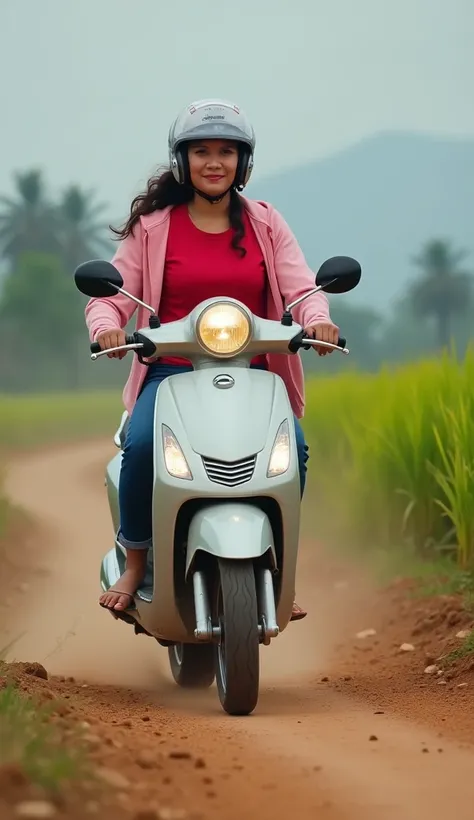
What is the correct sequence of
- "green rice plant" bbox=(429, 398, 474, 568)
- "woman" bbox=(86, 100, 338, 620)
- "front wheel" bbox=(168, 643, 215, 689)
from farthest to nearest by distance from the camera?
1. "green rice plant" bbox=(429, 398, 474, 568)
2. "front wheel" bbox=(168, 643, 215, 689)
3. "woman" bbox=(86, 100, 338, 620)

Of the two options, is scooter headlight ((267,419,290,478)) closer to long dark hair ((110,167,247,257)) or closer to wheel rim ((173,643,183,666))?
long dark hair ((110,167,247,257))

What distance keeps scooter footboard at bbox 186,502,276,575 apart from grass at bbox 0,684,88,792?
1.20 metres

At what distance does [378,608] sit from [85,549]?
3.52 metres

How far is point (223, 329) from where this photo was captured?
478cm

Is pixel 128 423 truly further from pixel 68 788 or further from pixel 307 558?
pixel 307 558

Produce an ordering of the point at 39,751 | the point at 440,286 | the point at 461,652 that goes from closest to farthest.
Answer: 1. the point at 39,751
2. the point at 461,652
3. the point at 440,286

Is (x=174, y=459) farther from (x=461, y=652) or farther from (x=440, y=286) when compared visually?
(x=440, y=286)

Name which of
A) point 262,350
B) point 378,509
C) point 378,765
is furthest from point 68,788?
point 378,509

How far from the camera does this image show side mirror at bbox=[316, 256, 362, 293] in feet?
16.0

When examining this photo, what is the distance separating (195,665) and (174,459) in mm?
1459

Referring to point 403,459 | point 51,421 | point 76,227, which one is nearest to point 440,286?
point 76,227

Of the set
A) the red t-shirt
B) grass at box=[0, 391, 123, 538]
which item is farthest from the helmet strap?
grass at box=[0, 391, 123, 538]

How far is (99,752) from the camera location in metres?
3.20

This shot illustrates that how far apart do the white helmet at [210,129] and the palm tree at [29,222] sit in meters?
72.5
